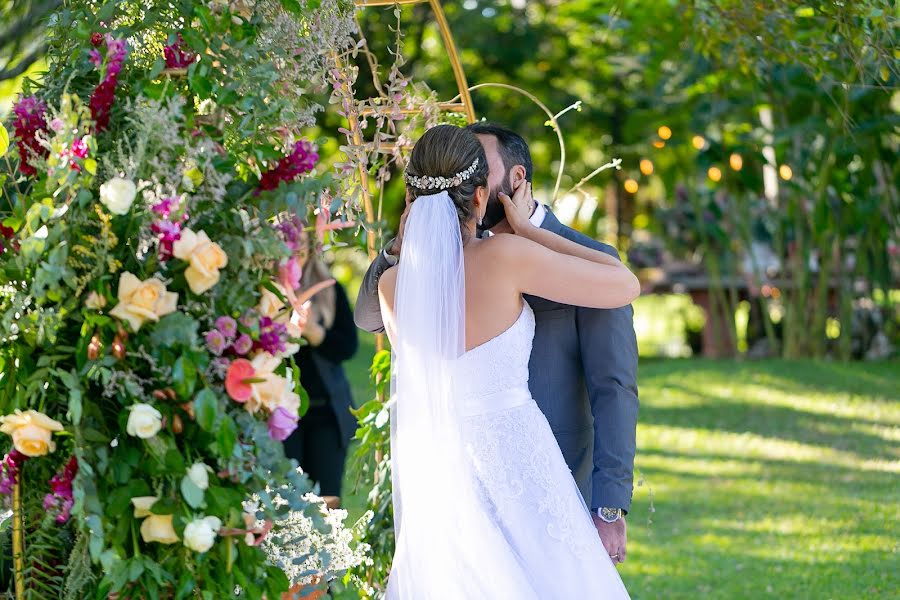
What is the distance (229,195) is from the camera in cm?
220

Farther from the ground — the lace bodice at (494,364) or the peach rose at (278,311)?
the peach rose at (278,311)

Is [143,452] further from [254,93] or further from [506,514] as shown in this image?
[506,514]

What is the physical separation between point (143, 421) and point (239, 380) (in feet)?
0.61

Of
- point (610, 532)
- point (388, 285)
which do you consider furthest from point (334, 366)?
point (610, 532)

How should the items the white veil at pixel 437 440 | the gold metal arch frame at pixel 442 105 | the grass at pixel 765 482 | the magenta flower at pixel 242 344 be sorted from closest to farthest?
the magenta flower at pixel 242 344, the white veil at pixel 437 440, the gold metal arch frame at pixel 442 105, the grass at pixel 765 482

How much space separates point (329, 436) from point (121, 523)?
7.95ft

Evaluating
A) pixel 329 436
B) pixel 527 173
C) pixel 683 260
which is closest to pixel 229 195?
pixel 527 173

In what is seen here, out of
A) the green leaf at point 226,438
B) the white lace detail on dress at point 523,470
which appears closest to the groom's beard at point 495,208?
the white lace detail on dress at point 523,470

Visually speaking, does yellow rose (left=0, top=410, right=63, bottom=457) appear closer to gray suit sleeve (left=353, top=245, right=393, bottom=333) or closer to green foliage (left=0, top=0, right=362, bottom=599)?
green foliage (left=0, top=0, right=362, bottom=599)

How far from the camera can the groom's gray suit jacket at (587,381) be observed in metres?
2.85

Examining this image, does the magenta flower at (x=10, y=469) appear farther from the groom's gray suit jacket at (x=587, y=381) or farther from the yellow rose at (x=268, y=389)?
the groom's gray suit jacket at (x=587, y=381)

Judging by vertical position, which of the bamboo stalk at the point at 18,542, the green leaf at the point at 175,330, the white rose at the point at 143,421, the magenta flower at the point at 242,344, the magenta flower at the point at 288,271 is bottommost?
the bamboo stalk at the point at 18,542

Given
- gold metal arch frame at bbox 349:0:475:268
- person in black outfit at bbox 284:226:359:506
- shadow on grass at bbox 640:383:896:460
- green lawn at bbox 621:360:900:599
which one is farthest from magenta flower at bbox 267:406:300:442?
shadow on grass at bbox 640:383:896:460

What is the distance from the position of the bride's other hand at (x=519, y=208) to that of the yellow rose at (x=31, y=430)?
1.20 m
